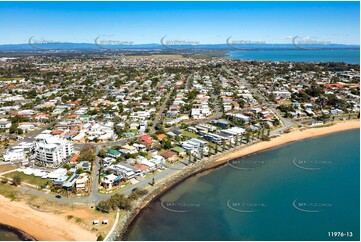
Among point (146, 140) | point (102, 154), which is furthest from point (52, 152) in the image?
point (146, 140)

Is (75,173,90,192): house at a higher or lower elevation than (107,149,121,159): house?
lower

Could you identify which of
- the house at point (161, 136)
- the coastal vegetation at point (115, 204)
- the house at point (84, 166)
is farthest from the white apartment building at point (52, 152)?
the house at point (161, 136)

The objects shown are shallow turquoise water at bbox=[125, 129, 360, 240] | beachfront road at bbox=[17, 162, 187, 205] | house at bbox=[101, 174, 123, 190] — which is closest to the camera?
shallow turquoise water at bbox=[125, 129, 360, 240]

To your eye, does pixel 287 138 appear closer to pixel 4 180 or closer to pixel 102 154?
pixel 102 154

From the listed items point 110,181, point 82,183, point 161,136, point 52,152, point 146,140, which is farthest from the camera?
point 161,136

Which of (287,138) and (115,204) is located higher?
(287,138)

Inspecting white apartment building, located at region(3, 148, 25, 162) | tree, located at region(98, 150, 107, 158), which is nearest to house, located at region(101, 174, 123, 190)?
tree, located at region(98, 150, 107, 158)

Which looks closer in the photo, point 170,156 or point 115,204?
point 115,204

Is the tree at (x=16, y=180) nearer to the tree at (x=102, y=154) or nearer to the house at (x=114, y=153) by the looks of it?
the tree at (x=102, y=154)

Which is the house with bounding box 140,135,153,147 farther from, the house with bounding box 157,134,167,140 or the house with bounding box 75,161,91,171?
the house with bounding box 75,161,91,171
